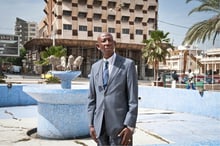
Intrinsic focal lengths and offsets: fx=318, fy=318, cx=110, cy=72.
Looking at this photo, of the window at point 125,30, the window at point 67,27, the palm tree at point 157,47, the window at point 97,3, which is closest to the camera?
the palm tree at point 157,47

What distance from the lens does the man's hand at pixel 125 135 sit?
9.93 feet

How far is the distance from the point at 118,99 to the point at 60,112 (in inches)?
189

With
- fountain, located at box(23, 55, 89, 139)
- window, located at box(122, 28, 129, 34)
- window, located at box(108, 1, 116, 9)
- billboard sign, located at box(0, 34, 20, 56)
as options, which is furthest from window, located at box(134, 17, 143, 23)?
fountain, located at box(23, 55, 89, 139)

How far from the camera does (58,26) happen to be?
48531mm

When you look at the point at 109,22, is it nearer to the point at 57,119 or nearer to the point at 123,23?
the point at 123,23

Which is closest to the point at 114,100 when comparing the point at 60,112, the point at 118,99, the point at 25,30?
the point at 118,99

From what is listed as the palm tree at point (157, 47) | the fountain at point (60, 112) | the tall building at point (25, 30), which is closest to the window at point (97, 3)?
the palm tree at point (157, 47)

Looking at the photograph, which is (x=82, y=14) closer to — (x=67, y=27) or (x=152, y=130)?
(x=67, y=27)

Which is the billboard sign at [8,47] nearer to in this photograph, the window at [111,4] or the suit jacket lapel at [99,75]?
the window at [111,4]

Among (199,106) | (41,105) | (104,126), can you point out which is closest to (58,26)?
(199,106)

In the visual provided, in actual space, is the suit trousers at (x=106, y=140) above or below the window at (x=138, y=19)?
below

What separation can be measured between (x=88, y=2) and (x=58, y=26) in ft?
22.1

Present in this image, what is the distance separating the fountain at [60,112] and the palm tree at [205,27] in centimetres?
1450

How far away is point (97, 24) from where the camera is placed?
171ft
